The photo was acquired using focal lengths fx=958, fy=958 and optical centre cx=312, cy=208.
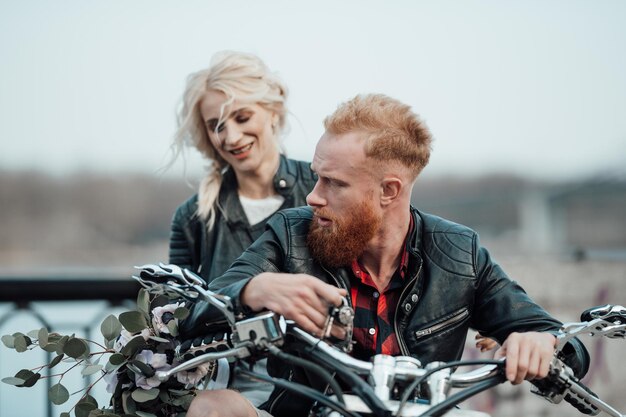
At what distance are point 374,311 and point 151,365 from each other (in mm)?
577

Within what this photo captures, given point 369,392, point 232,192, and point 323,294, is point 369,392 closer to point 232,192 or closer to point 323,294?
point 323,294

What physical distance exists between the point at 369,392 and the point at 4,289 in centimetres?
339

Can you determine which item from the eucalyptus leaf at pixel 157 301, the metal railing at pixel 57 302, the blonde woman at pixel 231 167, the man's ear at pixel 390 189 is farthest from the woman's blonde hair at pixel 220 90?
the man's ear at pixel 390 189

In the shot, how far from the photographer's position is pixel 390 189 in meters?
2.39

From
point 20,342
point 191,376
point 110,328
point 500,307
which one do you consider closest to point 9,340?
point 20,342

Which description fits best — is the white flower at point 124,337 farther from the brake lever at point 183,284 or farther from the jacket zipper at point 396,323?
the jacket zipper at point 396,323

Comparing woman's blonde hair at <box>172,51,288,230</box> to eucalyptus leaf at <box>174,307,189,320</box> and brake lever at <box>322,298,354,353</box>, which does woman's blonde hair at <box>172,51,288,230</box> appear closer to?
eucalyptus leaf at <box>174,307,189,320</box>

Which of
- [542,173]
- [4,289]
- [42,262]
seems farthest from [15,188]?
[4,289]

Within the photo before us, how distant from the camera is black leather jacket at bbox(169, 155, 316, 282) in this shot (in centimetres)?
366

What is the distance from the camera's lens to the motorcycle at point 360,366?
5.74 ft

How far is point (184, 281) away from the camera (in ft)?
6.61

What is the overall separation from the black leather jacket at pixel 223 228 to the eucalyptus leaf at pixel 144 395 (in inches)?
55.0

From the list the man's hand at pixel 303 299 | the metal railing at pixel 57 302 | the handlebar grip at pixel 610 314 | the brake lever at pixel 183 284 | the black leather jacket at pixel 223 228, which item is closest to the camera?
the man's hand at pixel 303 299

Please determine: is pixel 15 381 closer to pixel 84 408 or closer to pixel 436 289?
pixel 84 408
